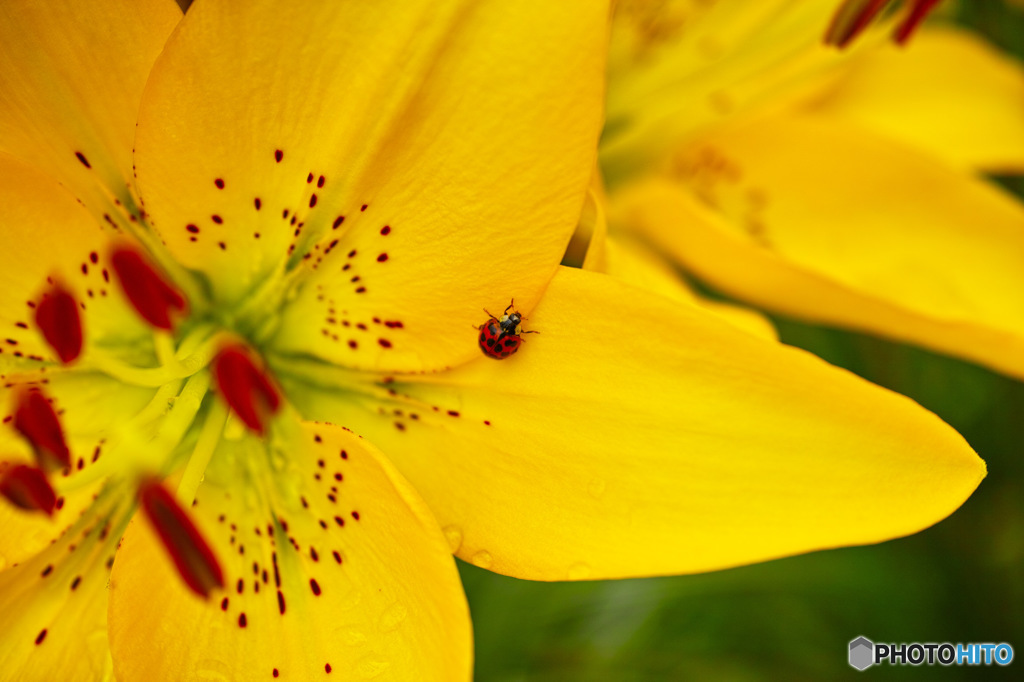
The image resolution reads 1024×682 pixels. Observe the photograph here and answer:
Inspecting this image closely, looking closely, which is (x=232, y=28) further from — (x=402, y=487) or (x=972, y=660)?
(x=972, y=660)

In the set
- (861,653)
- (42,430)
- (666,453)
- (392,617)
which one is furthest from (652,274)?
(861,653)

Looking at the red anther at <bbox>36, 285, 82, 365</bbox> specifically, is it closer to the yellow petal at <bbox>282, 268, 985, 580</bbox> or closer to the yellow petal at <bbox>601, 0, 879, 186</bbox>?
the yellow petal at <bbox>282, 268, 985, 580</bbox>

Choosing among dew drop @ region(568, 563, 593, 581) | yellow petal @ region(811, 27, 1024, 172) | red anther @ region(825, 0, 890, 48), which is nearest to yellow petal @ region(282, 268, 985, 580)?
dew drop @ region(568, 563, 593, 581)

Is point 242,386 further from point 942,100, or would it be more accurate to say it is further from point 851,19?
point 942,100

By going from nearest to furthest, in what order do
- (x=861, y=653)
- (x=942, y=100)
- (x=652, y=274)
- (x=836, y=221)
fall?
(x=652, y=274), (x=836, y=221), (x=942, y=100), (x=861, y=653)

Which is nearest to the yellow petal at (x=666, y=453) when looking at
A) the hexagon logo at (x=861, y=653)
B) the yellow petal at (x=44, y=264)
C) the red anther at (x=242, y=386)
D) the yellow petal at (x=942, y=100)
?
the red anther at (x=242, y=386)

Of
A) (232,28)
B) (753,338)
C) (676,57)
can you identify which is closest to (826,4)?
(676,57)

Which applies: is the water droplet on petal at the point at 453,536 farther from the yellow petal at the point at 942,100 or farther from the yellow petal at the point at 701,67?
the yellow petal at the point at 942,100
